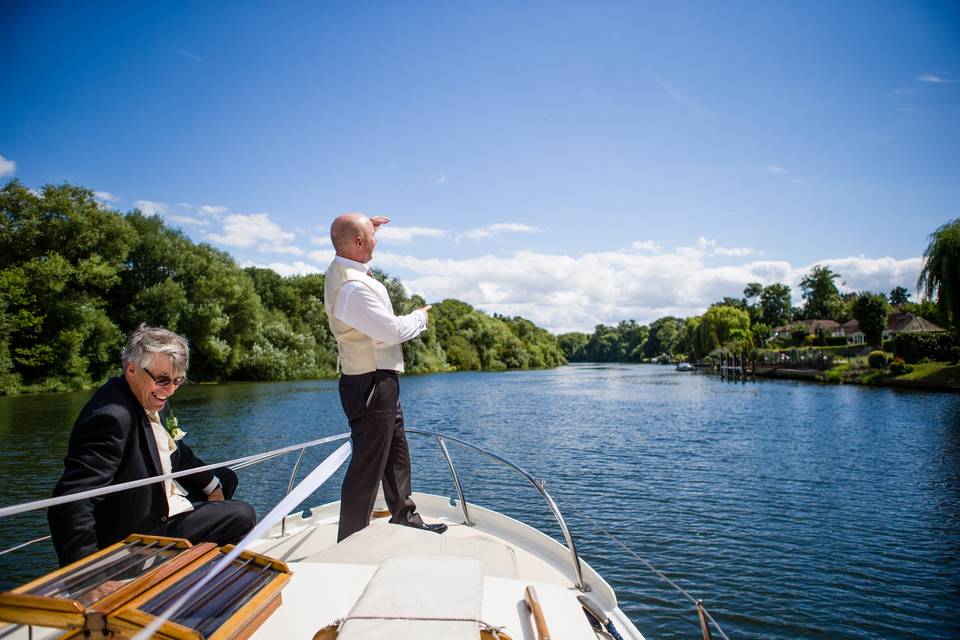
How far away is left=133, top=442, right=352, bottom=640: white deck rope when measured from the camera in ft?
4.67

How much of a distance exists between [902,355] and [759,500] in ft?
122

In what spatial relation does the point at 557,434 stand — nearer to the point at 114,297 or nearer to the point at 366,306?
the point at 366,306

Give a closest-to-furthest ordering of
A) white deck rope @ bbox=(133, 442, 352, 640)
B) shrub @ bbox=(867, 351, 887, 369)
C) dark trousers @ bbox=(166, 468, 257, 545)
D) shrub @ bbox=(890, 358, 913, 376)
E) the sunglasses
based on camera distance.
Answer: white deck rope @ bbox=(133, 442, 352, 640)
the sunglasses
dark trousers @ bbox=(166, 468, 257, 545)
shrub @ bbox=(890, 358, 913, 376)
shrub @ bbox=(867, 351, 887, 369)

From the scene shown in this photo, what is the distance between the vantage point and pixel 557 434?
58.3ft

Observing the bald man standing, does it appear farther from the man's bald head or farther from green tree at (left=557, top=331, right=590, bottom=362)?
green tree at (left=557, top=331, right=590, bottom=362)

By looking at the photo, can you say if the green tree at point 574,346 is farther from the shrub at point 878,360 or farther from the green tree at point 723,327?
the shrub at point 878,360

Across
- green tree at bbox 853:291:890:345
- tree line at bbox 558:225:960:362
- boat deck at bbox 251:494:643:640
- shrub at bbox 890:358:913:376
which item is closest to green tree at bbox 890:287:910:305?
tree line at bbox 558:225:960:362

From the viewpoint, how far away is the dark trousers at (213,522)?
287 centimetres

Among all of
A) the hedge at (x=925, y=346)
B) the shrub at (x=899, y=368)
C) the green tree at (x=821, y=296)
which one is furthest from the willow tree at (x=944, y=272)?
the green tree at (x=821, y=296)

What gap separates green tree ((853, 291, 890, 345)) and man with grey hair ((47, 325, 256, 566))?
238 ft

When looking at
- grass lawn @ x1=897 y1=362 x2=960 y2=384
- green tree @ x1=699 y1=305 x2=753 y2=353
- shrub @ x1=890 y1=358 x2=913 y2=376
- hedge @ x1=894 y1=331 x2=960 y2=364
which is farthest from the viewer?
green tree @ x1=699 y1=305 x2=753 y2=353

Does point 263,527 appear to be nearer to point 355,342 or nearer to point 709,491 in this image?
point 355,342

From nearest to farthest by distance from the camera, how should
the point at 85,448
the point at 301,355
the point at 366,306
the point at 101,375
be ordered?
the point at 85,448 → the point at 366,306 → the point at 101,375 → the point at 301,355

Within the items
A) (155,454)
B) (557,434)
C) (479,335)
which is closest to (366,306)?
(155,454)
